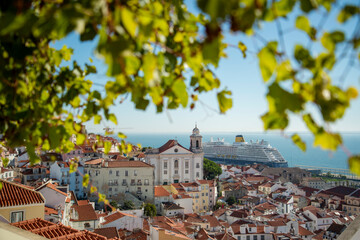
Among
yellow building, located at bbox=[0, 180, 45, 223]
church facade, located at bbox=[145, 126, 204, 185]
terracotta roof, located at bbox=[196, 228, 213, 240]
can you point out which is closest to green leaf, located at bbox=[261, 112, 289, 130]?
yellow building, located at bbox=[0, 180, 45, 223]

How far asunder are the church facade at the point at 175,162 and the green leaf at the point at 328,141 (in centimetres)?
2209

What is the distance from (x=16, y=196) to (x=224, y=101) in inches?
194

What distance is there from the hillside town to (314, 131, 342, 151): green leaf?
2.58 meters

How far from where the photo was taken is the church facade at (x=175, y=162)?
22438 mm

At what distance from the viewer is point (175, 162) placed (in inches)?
901

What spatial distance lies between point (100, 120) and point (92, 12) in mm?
495

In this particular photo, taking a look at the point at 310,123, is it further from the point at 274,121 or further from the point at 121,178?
the point at 121,178

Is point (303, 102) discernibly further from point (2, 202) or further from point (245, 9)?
point (2, 202)

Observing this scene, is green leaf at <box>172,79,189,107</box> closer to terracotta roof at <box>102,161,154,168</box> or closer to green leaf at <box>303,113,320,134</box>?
green leaf at <box>303,113,320,134</box>

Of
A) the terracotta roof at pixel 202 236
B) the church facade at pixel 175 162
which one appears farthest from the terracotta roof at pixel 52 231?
the church facade at pixel 175 162

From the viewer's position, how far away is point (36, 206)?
15.3 ft

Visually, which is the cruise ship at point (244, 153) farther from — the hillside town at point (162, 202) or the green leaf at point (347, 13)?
the green leaf at point (347, 13)

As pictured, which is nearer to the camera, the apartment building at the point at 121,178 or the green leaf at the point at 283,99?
the green leaf at the point at 283,99

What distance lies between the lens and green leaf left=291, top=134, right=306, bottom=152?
0.57 meters
